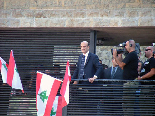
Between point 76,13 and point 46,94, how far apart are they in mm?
2849

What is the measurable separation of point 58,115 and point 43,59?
2204 mm

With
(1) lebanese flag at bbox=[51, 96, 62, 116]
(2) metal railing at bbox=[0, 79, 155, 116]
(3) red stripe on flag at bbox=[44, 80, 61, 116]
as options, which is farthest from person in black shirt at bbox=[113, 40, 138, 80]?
(1) lebanese flag at bbox=[51, 96, 62, 116]

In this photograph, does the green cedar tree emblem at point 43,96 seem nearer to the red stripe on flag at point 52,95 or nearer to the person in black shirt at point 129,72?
the red stripe on flag at point 52,95

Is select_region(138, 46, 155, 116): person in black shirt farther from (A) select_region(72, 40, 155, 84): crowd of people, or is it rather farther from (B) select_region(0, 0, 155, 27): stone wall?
(B) select_region(0, 0, 155, 27): stone wall

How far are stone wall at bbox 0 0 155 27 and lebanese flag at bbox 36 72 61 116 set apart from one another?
2312mm

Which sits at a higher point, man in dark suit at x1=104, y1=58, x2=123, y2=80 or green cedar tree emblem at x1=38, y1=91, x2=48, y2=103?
man in dark suit at x1=104, y1=58, x2=123, y2=80

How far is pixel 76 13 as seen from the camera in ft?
35.1

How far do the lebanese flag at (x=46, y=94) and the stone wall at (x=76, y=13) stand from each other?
2312 millimetres

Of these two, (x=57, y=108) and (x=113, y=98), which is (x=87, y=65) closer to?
(x=113, y=98)

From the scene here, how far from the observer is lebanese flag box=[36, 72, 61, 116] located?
882 cm

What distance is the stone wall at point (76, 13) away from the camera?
10539 mm

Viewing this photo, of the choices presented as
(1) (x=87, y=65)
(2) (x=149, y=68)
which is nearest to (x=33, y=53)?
(1) (x=87, y=65)

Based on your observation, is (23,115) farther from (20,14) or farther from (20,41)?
(20,14)

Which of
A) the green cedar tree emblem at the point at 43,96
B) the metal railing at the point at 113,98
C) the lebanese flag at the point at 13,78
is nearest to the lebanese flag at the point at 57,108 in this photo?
the metal railing at the point at 113,98
